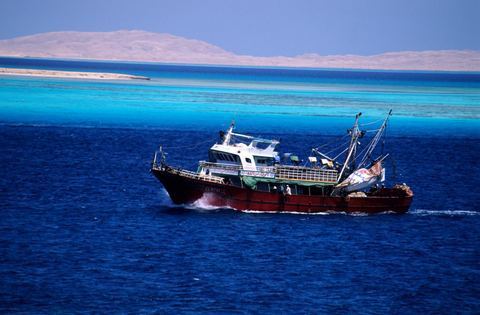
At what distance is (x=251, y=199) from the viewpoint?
6812 cm

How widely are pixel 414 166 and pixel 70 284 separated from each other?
55979mm

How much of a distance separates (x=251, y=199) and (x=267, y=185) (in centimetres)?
172

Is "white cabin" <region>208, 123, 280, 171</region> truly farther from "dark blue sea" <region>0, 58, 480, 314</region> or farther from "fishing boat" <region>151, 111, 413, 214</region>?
"dark blue sea" <region>0, 58, 480, 314</region>

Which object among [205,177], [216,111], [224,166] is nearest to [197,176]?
[205,177]

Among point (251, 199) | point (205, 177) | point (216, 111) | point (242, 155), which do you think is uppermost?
point (242, 155)

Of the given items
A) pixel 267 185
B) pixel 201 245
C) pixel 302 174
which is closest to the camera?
pixel 201 245

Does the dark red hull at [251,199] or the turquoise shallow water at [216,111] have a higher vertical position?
the turquoise shallow water at [216,111]

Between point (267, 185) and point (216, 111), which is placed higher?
point (216, 111)

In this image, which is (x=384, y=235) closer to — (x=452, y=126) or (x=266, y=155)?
(x=266, y=155)

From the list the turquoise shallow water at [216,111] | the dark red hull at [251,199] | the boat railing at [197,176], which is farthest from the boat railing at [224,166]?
the turquoise shallow water at [216,111]

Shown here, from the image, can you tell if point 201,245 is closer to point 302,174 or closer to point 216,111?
point 302,174

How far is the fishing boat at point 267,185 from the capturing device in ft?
223

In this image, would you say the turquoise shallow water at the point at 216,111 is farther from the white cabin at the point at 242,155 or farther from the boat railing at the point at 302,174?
the boat railing at the point at 302,174

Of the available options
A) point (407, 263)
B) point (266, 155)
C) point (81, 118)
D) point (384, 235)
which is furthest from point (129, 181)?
point (81, 118)
